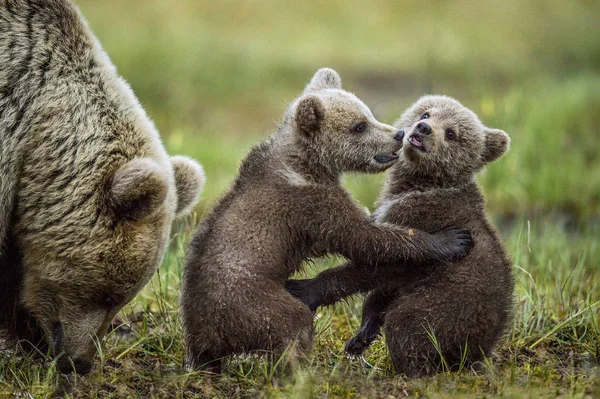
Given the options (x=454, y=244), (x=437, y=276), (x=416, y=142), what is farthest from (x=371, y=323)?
(x=416, y=142)

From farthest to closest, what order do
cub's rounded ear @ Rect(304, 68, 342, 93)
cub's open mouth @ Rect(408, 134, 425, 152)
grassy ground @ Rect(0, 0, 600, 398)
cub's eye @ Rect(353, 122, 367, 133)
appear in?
cub's rounded ear @ Rect(304, 68, 342, 93) → cub's open mouth @ Rect(408, 134, 425, 152) → cub's eye @ Rect(353, 122, 367, 133) → grassy ground @ Rect(0, 0, 600, 398)

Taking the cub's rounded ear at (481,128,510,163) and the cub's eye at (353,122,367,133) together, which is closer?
the cub's eye at (353,122,367,133)

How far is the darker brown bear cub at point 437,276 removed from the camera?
16.2 feet

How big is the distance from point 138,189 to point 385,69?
1202 centimetres

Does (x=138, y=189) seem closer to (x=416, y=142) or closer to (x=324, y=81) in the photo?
(x=324, y=81)

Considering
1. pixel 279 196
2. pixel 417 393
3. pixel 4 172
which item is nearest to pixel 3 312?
pixel 4 172

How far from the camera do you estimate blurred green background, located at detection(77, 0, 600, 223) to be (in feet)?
33.4

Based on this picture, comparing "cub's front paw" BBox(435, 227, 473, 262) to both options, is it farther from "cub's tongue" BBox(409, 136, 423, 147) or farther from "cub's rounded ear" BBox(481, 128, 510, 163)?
"cub's rounded ear" BBox(481, 128, 510, 163)

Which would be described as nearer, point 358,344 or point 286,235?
point 286,235

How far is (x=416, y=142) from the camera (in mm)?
5422

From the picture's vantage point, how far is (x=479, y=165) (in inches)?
221

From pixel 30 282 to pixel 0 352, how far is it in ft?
2.67

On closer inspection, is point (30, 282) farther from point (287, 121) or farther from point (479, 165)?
point (479, 165)

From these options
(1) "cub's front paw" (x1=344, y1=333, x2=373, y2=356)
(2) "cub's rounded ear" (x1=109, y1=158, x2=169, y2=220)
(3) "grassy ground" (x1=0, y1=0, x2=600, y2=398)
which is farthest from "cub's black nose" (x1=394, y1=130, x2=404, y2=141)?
(2) "cub's rounded ear" (x1=109, y1=158, x2=169, y2=220)
